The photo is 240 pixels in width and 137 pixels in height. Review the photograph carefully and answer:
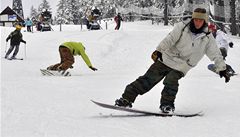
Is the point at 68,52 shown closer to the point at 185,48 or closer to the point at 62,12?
the point at 185,48

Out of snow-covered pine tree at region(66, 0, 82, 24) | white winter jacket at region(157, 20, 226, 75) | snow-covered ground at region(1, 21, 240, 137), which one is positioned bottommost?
snow-covered ground at region(1, 21, 240, 137)

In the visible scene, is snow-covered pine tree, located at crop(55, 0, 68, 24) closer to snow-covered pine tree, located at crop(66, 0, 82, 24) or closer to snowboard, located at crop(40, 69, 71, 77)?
snow-covered pine tree, located at crop(66, 0, 82, 24)

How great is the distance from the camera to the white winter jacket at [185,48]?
6.44 m

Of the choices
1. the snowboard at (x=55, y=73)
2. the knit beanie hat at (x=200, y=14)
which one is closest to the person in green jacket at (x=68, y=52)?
the snowboard at (x=55, y=73)

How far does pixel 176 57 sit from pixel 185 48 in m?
0.20

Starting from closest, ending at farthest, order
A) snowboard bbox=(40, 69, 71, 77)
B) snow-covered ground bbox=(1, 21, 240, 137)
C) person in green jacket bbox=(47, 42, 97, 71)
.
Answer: snow-covered ground bbox=(1, 21, 240, 137), person in green jacket bbox=(47, 42, 97, 71), snowboard bbox=(40, 69, 71, 77)

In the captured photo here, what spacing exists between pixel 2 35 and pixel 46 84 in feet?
65.2

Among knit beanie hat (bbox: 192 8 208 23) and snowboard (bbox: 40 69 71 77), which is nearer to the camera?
knit beanie hat (bbox: 192 8 208 23)

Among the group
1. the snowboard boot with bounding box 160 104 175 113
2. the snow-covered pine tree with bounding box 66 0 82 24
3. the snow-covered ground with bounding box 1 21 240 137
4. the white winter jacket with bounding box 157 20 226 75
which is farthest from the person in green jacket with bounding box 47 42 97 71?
the snow-covered pine tree with bounding box 66 0 82 24

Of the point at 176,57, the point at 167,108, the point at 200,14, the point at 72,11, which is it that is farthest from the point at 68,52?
the point at 72,11

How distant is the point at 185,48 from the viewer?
21.4 feet

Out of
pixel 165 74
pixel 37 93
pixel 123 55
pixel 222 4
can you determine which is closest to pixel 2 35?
pixel 123 55

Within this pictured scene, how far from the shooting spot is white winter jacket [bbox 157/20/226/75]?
6.44 m

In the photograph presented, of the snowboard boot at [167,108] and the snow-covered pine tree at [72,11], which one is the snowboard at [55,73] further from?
the snow-covered pine tree at [72,11]
